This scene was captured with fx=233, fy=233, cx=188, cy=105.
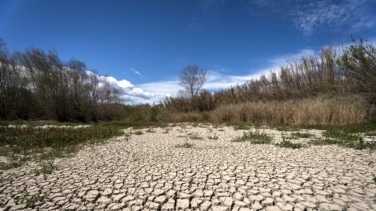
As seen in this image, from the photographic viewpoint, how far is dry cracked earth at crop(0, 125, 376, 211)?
2.96 m

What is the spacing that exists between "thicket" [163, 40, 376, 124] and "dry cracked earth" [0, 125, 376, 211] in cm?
608

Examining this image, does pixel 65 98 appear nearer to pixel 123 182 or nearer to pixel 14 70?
pixel 14 70

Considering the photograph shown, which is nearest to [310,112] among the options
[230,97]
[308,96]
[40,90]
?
[308,96]

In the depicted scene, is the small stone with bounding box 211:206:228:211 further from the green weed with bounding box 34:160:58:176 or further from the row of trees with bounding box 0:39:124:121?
the row of trees with bounding box 0:39:124:121

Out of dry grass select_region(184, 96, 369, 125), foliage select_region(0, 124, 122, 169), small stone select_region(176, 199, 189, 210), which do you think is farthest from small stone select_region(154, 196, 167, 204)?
dry grass select_region(184, 96, 369, 125)

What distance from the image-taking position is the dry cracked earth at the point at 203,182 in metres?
2.96

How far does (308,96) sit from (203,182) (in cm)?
1248

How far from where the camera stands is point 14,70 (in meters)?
21.0

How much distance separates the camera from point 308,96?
45.5 feet

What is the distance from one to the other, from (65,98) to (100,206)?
21.1 m

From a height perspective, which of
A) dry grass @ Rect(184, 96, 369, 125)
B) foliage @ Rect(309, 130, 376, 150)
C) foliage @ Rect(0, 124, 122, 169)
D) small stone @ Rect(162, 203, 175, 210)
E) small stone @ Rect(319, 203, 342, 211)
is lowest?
small stone @ Rect(162, 203, 175, 210)

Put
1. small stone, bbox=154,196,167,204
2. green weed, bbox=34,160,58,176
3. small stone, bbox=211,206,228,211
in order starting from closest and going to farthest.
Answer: small stone, bbox=211,206,228,211, small stone, bbox=154,196,167,204, green weed, bbox=34,160,58,176

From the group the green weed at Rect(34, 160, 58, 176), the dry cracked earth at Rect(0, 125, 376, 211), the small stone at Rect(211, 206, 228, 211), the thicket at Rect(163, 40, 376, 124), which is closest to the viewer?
the small stone at Rect(211, 206, 228, 211)

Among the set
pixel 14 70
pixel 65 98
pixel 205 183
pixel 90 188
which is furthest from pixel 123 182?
pixel 14 70
